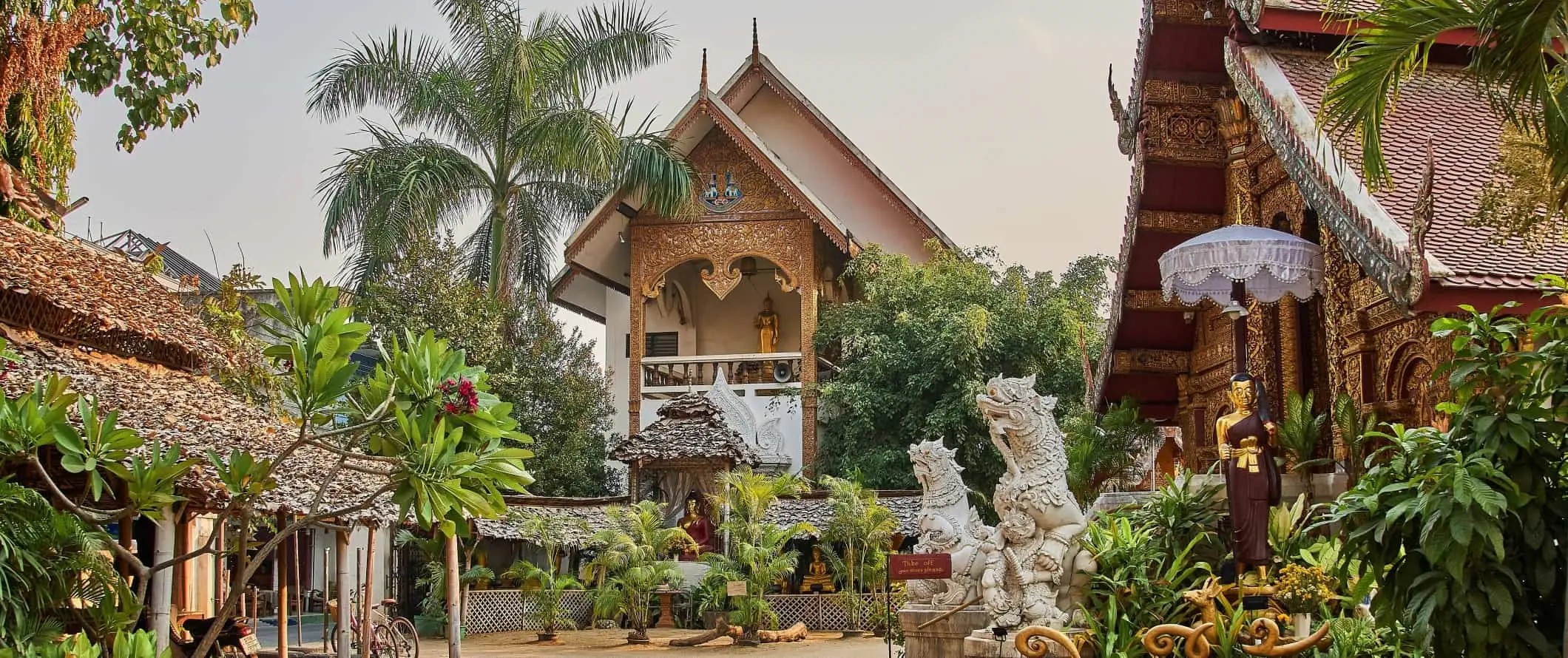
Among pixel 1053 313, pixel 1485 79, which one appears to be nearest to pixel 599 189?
pixel 1053 313

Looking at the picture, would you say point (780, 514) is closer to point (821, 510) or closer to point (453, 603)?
point (821, 510)

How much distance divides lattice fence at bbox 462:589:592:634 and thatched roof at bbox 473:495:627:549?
34.4 inches

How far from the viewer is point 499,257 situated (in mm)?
24422

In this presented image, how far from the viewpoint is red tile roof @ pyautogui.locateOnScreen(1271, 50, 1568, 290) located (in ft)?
28.2

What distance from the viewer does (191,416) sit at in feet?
36.8

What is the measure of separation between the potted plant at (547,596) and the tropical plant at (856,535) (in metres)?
3.72

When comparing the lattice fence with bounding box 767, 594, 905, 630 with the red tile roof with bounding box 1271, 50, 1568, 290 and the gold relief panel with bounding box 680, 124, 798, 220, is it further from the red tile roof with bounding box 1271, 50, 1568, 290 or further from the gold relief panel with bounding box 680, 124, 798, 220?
the red tile roof with bounding box 1271, 50, 1568, 290

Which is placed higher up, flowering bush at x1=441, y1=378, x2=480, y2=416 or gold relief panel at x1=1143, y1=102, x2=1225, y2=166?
gold relief panel at x1=1143, y1=102, x2=1225, y2=166

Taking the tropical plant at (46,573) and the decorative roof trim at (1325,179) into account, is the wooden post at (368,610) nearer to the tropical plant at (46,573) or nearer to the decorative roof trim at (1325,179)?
the tropical plant at (46,573)

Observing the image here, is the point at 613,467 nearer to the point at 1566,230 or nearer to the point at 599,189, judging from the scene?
the point at 599,189

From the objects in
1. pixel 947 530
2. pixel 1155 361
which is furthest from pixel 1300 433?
pixel 1155 361

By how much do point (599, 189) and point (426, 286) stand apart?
155 inches

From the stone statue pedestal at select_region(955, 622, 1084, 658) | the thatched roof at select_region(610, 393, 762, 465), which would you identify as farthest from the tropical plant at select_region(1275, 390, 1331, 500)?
the thatched roof at select_region(610, 393, 762, 465)

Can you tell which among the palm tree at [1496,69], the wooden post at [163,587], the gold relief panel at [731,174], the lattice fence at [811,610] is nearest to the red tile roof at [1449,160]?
the palm tree at [1496,69]
